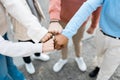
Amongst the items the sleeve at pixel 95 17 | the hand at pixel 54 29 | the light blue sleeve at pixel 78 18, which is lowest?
the sleeve at pixel 95 17

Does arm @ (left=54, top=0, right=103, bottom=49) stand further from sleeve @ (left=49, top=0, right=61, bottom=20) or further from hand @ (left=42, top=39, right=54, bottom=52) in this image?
sleeve @ (left=49, top=0, right=61, bottom=20)

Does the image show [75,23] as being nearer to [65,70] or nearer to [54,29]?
[54,29]

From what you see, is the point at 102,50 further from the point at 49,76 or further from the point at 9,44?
the point at 9,44

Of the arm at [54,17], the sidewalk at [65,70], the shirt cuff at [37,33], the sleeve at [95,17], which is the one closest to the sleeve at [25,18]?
the shirt cuff at [37,33]

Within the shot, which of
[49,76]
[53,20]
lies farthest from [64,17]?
[49,76]

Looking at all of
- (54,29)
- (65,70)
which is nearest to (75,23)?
(54,29)

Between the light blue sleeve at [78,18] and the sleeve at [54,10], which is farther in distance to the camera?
the sleeve at [54,10]

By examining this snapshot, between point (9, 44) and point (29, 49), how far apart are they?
10 cm

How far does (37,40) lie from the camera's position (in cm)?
123

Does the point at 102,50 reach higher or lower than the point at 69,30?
lower

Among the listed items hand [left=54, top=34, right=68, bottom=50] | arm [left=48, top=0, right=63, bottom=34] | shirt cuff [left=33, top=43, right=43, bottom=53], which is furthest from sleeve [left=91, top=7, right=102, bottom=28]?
shirt cuff [left=33, top=43, right=43, bottom=53]

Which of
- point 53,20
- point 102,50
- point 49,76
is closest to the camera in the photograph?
point 53,20

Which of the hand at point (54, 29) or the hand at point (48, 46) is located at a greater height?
the hand at point (54, 29)

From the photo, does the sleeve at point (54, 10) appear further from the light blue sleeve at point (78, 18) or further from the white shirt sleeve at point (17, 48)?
the white shirt sleeve at point (17, 48)
